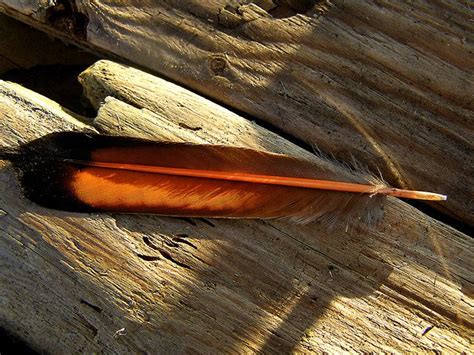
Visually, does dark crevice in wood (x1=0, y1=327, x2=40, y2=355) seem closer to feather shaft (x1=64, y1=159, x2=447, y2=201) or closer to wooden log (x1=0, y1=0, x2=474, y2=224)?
feather shaft (x1=64, y1=159, x2=447, y2=201)

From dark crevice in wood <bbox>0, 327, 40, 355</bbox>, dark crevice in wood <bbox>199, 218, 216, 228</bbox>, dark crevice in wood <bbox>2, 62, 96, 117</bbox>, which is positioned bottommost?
dark crevice in wood <bbox>0, 327, 40, 355</bbox>

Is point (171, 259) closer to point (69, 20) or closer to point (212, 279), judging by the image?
point (212, 279)

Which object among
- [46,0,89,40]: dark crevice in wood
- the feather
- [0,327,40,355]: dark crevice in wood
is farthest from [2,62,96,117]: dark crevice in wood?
[0,327,40,355]: dark crevice in wood

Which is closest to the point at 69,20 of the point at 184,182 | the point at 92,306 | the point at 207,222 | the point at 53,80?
the point at 53,80

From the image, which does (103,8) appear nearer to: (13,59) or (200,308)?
(13,59)

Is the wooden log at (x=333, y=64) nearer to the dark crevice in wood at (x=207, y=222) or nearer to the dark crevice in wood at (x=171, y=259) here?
the dark crevice in wood at (x=207, y=222)

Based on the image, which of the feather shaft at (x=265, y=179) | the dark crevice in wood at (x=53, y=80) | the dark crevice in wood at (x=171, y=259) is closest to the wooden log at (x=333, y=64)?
the feather shaft at (x=265, y=179)
